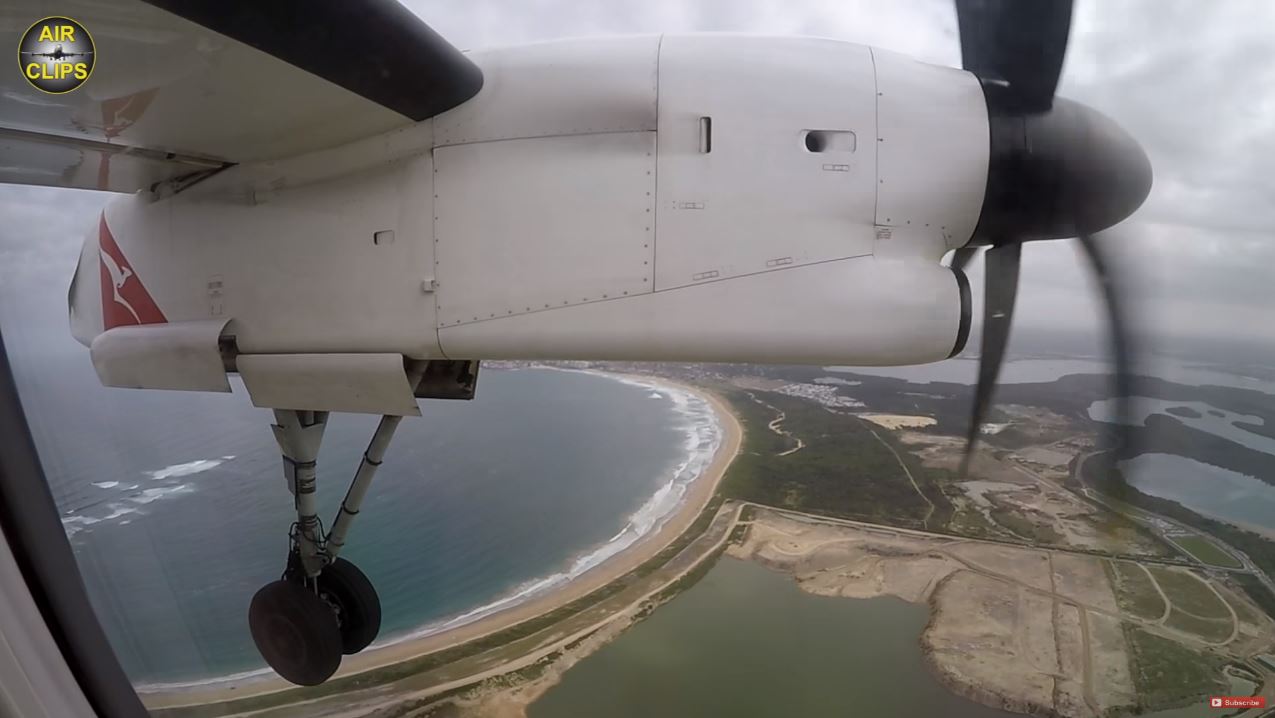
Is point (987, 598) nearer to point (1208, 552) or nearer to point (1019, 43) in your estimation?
point (1208, 552)

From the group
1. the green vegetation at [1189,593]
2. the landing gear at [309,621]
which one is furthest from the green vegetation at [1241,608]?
the landing gear at [309,621]

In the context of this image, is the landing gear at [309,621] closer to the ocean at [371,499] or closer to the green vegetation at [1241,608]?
the ocean at [371,499]

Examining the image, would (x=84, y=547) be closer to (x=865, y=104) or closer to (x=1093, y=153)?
(x=865, y=104)

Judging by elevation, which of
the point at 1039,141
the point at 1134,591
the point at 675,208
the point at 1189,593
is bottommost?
the point at 1134,591

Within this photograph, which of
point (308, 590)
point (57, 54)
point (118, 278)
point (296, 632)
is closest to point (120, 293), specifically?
point (118, 278)

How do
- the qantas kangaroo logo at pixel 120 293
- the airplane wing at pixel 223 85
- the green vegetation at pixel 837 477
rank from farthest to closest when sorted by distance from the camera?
the green vegetation at pixel 837 477 → the qantas kangaroo logo at pixel 120 293 → the airplane wing at pixel 223 85
